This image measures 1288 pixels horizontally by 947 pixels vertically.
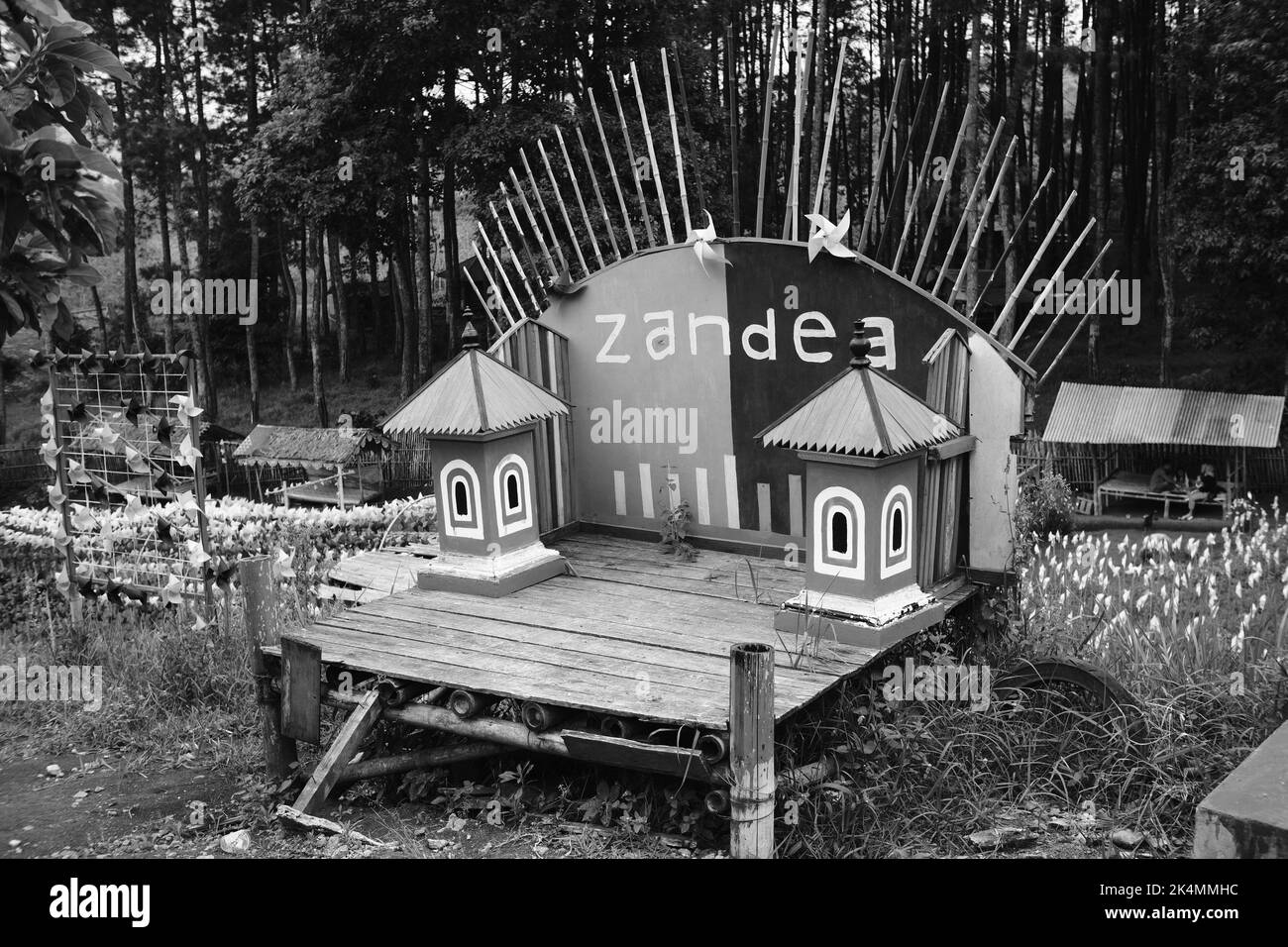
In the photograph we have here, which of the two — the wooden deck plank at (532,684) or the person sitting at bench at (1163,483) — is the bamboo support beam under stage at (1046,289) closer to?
the wooden deck plank at (532,684)

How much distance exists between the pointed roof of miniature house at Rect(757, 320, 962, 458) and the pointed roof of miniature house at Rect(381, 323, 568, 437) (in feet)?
6.35

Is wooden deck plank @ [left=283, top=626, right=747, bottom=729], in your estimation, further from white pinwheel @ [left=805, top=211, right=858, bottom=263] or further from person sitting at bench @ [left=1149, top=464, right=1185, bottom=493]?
person sitting at bench @ [left=1149, top=464, right=1185, bottom=493]

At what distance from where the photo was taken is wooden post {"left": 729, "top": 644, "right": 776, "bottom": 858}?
4.93m

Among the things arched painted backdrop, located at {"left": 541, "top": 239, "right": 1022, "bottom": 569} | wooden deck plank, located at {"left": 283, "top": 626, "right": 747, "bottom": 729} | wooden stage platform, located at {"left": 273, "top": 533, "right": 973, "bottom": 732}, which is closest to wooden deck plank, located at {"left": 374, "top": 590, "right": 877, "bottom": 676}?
wooden stage platform, located at {"left": 273, "top": 533, "right": 973, "bottom": 732}

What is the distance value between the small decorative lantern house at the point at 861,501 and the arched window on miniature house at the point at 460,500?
2.14 m

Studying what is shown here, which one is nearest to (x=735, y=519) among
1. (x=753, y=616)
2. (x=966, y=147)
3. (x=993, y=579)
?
(x=753, y=616)

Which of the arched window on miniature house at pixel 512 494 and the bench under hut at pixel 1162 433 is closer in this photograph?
the arched window on miniature house at pixel 512 494

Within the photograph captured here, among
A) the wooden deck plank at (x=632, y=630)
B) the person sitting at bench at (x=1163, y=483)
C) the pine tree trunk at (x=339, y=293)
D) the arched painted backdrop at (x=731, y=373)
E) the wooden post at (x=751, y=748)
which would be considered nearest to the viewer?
the wooden post at (x=751, y=748)

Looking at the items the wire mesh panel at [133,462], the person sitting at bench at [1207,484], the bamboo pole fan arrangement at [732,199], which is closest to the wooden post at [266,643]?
the wire mesh panel at [133,462]

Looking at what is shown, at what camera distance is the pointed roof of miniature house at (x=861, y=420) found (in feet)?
20.0

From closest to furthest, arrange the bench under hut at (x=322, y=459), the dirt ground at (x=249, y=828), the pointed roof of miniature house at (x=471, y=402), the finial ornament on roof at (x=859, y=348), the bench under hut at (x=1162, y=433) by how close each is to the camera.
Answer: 1. the dirt ground at (x=249, y=828)
2. the finial ornament on roof at (x=859, y=348)
3. the pointed roof of miniature house at (x=471, y=402)
4. the bench under hut at (x=1162, y=433)
5. the bench under hut at (x=322, y=459)

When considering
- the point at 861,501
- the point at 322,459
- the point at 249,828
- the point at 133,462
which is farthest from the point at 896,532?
the point at 322,459

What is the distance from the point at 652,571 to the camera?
25.9ft

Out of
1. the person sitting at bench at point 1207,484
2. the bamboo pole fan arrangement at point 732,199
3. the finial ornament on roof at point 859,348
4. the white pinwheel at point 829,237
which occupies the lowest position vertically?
the person sitting at bench at point 1207,484
